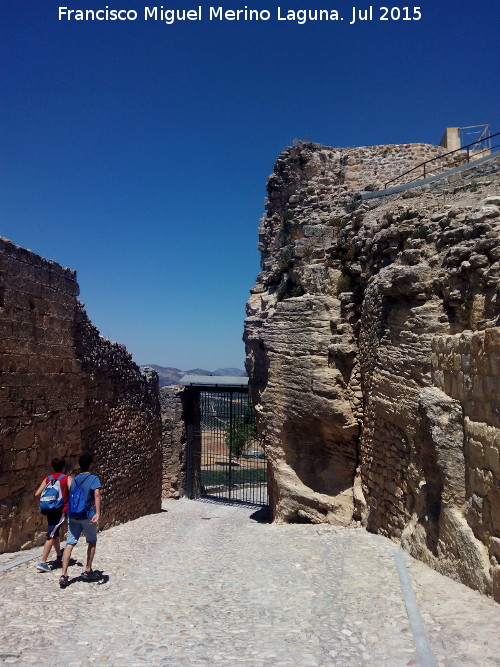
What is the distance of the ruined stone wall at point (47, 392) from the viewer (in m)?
6.95

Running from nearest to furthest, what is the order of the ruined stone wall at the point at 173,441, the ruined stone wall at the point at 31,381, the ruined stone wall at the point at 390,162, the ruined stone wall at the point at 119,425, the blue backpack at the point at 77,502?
the blue backpack at the point at 77,502 → the ruined stone wall at the point at 31,381 → the ruined stone wall at the point at 119,425 → the ruined stone wall at the point at 390,162 → the ruined stone wall at the point at 173,441

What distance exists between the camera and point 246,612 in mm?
5090

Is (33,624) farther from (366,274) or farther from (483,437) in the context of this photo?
(366,274)

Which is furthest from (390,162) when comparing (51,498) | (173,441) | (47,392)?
(51,498)

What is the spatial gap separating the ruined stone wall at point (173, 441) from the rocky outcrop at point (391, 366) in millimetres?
8438

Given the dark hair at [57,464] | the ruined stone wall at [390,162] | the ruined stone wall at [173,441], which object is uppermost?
the ruined stone wall at [390,162]

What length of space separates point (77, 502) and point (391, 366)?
4516 millimetres

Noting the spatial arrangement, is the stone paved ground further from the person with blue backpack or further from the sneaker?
the person with blue backpack

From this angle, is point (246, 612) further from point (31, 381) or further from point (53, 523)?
point (31, 381)

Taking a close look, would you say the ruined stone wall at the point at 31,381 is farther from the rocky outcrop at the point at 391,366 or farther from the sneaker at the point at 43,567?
the rocky outcrop at the point at 391,366

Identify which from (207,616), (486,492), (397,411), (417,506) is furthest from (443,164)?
(207,616)

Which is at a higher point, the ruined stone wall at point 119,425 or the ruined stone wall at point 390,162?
the ruined stone wall at point 390,162

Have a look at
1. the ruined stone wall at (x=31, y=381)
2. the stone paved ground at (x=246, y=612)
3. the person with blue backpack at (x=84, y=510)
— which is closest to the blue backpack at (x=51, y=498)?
the person with blue backpack at (x=84, y=510)

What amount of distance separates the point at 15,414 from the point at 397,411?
506 cm
